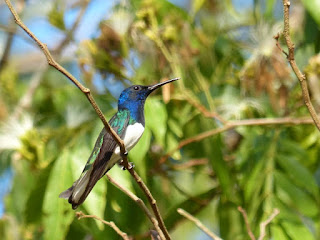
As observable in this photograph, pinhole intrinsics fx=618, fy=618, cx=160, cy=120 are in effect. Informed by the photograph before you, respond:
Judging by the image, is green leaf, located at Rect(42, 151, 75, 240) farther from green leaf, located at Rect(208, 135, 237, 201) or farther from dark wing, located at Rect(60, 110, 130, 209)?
green leaf, located at Rect(208, 135, 237, 201)

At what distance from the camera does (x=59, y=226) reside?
9.86 ft

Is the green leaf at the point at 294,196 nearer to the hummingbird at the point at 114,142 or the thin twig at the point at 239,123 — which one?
the thin twig at the point at 239,123

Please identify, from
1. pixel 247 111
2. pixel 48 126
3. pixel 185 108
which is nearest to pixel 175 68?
pixel 185 108

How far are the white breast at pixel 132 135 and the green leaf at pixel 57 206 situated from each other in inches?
17.4

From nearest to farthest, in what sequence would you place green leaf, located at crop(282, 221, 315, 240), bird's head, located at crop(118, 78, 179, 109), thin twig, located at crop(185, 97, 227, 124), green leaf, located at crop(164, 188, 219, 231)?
green leaf, located at crop(282, 221, 315, 240)
bird's head, located at crop(118, 78, 179, 109)
thin twig, located at crop(185, 97, 227, 124)
green leaf, located at crop(164, 188, 219, 231)

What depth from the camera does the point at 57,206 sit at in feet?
9.93

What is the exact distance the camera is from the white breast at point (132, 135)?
2.75 metres

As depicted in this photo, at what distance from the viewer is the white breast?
108 inches

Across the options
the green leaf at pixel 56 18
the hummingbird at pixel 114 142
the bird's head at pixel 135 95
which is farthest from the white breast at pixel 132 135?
the green leaf at pixel 56 18

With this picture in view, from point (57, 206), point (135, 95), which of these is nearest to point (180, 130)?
point (135, 95)

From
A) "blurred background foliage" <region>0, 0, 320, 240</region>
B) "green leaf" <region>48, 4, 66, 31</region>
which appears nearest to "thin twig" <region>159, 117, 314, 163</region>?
"blurred background foliage" <region>0, 0, 320, 240</region>

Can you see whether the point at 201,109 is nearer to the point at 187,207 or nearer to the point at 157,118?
the point at 157,118

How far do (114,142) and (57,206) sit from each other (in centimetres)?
59

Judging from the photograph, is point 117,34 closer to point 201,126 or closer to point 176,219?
Result: point 201,126
